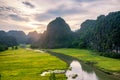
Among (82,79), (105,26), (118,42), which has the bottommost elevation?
(82,79)

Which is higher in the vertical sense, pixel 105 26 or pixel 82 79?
pixel 105 26

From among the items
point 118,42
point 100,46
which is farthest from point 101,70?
point 100,46

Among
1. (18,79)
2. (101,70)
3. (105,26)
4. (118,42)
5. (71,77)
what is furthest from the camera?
(105,26)

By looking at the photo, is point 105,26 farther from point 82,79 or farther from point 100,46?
point 82,79

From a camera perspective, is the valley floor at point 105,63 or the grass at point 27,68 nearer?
the grass at point 27,68

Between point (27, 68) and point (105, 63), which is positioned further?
point (105, 63)

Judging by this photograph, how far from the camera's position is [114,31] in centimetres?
10856

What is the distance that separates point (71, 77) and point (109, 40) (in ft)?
194

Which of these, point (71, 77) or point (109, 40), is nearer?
point (71, 77)

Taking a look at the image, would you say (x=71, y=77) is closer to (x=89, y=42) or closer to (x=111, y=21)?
(x=111, y=21)

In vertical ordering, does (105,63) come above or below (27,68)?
above

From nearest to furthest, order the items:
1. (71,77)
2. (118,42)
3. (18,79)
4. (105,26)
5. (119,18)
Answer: (18,79) < (71,77) < (118,42) < (119,18) < (105,26)

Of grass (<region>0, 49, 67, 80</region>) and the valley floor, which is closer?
grass (<region>0, 49, 67, 80</region>)

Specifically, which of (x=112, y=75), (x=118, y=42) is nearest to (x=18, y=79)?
(x=112, y=75)
